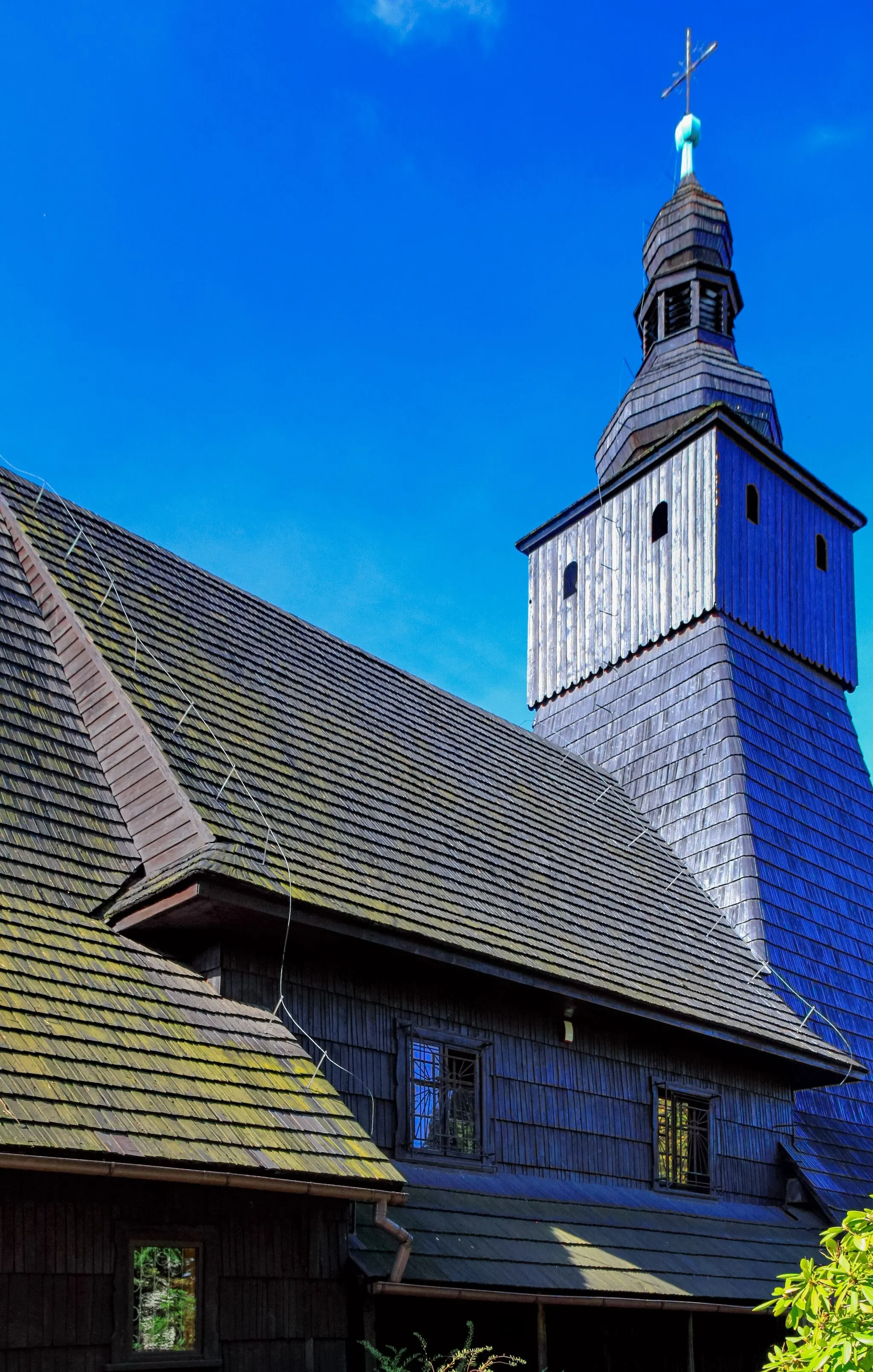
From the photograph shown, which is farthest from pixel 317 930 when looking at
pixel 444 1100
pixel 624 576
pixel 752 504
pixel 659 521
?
pixel 752 504

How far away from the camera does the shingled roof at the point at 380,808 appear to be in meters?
10.9

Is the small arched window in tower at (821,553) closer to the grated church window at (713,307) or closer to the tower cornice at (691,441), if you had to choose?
the tower cornice at (691,441)

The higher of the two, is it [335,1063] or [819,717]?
[819,717]

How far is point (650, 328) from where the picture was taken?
2433 cm

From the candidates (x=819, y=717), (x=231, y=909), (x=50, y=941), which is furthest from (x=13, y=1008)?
(x=819, y=717)

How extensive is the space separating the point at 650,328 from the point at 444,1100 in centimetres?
1634

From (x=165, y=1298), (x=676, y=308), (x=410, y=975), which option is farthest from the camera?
(x=676, y=308)

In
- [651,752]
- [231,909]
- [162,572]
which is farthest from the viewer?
[651,752]

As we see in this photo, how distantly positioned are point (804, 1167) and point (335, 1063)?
703 cm

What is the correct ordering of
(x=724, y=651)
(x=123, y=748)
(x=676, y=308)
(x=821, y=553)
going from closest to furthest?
(x=123, y=748)
(x=724, y=651)
(x=821, y=553)
(x=676, y=308)

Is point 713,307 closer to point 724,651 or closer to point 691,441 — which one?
A: point 691,441

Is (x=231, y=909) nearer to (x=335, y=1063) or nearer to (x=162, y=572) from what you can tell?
(x=335, y=1063)

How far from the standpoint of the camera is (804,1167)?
1499 cm

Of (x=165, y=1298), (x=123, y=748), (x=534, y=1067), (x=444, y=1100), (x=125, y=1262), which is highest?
(x=123, y=748)
